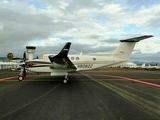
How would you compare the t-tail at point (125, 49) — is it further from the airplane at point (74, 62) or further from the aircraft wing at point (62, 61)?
the aircraft wing at point (62, 61)

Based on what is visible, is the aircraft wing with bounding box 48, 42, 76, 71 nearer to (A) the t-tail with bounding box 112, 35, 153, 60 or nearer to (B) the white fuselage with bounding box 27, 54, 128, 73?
(B) the white fuselage with bounding box 27, 54, 128, 73

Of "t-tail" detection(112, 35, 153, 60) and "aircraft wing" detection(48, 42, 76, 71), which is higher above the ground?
"t-tail" detection(112, 35, 153, 60)

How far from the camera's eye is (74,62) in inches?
744

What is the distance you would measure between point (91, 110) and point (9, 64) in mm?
81224

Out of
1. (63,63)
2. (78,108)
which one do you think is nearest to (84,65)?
(63,63)

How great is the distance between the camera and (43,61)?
17938 mm

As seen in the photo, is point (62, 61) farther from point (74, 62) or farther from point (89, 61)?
point (89, 61)

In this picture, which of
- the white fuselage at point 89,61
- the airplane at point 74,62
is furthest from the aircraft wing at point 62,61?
the white fuselage at point 89,61

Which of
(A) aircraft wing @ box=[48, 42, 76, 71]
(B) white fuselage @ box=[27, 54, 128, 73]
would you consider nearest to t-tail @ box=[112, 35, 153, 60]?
(B) white fuselage @ box=[27, 54, 128, 73]

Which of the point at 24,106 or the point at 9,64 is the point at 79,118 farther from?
the point at 9,64

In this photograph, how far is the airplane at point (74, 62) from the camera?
53.8ft

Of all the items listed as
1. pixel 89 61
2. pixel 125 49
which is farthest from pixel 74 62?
pixel 125 49

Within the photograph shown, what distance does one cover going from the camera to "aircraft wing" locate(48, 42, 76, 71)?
47.1 feet

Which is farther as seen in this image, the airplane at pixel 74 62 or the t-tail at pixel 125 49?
the t-tail at pixel 125 49
